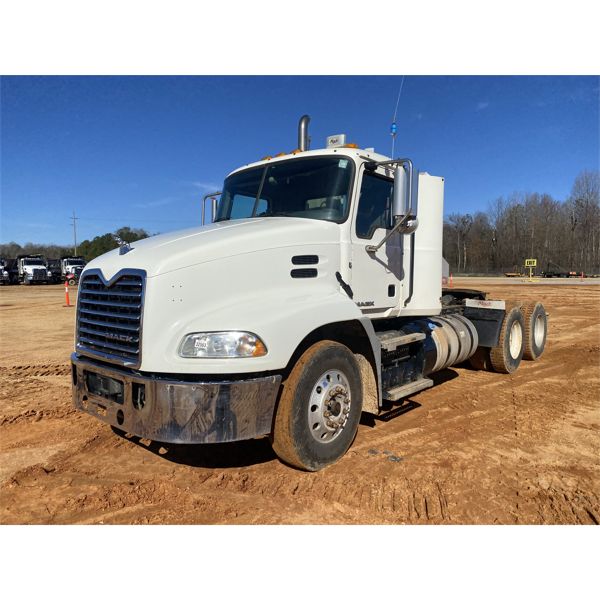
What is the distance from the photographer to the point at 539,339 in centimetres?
923

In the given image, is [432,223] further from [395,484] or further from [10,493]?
[10,493]

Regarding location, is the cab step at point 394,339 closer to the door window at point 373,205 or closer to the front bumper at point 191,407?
the door window at point 373,205

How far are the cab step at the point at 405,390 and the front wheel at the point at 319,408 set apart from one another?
58 centimetres

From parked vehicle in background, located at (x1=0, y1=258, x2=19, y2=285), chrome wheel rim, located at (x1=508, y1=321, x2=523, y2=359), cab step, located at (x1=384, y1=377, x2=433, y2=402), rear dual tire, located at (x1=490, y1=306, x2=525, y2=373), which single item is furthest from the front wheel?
parked vehicle in background, located at (x1=0, y1=258, x2=19, y2=285)

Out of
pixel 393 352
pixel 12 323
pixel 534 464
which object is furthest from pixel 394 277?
pixel 12 323

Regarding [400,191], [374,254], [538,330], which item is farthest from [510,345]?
[400,191]

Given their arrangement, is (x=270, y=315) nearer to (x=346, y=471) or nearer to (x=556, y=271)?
(x=346, y=471)

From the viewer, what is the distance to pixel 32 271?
4000cm

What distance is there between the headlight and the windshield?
71.2 inches

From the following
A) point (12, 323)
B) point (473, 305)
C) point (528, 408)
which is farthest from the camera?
point (12, 323)

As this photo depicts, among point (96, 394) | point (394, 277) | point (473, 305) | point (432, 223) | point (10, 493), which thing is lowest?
point (10, 493)

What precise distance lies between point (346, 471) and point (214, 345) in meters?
Answer: 1.71

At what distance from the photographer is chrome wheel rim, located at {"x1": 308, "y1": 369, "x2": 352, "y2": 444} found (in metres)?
3.86

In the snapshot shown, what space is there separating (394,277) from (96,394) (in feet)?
11.4
